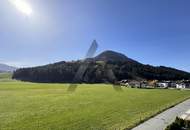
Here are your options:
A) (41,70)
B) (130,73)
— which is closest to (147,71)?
(130,73)

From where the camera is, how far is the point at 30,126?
67.0ft

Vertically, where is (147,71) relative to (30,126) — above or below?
above

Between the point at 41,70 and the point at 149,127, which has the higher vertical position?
the point at 41,70

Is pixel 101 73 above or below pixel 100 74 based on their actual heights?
above

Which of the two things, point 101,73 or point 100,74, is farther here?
point 101,73

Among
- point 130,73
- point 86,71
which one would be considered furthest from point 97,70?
point 130,73

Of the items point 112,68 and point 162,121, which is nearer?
point 162,121

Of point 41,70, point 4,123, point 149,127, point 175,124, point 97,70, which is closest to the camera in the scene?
point 175,124

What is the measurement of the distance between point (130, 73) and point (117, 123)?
165173 mm

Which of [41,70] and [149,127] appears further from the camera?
[41,70]

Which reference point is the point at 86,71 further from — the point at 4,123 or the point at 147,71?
the point at 4,123

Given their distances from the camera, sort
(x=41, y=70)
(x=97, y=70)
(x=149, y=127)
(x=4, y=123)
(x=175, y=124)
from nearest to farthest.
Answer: (x=175, y=124) < (x=149, y=127) < (x=4, y=123) < (x=97, y=70) < (x=41, y=70)

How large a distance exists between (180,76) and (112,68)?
4860 centimetres

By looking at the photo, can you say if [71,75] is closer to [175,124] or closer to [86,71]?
[86,71]
